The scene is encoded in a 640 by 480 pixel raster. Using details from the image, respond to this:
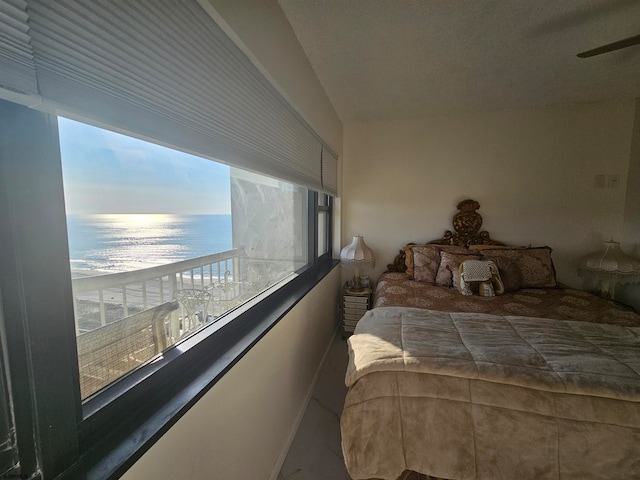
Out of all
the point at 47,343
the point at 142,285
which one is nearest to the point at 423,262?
the point at 142,285

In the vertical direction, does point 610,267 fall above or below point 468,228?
below

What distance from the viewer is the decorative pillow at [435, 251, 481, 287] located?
101 inches

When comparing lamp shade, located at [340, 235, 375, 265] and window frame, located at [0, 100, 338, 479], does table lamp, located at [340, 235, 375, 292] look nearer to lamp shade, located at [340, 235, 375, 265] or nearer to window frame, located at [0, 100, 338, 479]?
lamp shade, located at [340, 235, 375, 265]

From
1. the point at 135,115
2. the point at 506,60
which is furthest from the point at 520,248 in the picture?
the point at 135,115

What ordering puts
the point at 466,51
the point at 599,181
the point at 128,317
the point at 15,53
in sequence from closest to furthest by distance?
the point at 15,53 → the point at 128,317 → the point at 466,51 → the point at 599,181

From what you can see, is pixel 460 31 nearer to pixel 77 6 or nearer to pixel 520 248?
pixel 77 6

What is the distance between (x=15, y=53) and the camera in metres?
0.40

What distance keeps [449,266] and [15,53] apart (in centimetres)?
285

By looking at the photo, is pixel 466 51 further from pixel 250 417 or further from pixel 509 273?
pixel 250 417

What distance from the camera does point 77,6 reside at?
1.64ft

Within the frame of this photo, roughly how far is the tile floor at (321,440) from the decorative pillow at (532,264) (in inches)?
73.7

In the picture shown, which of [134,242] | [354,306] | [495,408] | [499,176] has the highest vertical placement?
[499,176]

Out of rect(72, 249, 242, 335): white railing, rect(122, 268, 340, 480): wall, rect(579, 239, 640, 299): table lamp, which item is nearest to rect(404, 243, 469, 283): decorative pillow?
rect(579, 239, 640, 299): table lamp

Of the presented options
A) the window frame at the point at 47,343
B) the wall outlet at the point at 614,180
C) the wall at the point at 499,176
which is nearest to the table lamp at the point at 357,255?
the wall at the point at 499,176
